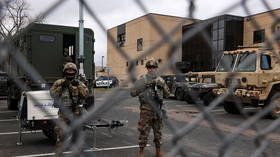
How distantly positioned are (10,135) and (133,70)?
672 centimetres

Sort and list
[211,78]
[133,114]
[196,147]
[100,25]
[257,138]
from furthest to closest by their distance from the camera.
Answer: [211,78] → [133,114] → [196,147] → [257,138] → [100,25]

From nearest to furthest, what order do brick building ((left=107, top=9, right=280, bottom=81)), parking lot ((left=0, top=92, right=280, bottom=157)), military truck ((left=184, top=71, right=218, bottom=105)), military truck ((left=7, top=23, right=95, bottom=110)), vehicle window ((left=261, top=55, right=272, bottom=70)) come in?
1. brick building ((left=107, top=9, right=280, bottom=81))
2. parking lot ((left=0, top=92, right=280, bottom=157))
3. military truck ((left=7, top=23, right=95, bottom=110))
4. vehicle window ((left=261, top=55, right=272, bottom=70))
5. military truck ((left=184, top=71, right=218, bottom=105))

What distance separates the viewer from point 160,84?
15.0 ft

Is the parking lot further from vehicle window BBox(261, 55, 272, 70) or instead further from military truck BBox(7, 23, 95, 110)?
vehicle window BBox(261, 55, 272, 70)

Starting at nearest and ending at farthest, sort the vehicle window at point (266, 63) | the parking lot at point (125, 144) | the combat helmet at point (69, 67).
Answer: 1. the combat helmet at point (69, 67)
2. the parking lot at point (125, 144)
3. the vehicle window at point (266, 63)

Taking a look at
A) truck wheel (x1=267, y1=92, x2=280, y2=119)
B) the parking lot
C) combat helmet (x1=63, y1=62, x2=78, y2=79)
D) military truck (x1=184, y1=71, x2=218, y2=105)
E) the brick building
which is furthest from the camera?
military truck (x1=184, y1=71, x2=218, y2=105)

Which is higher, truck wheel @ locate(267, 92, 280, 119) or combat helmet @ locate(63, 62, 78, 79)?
combat helmet @ locate(63, 62, 78, 79)

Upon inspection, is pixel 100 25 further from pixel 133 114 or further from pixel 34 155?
pixel 133 114

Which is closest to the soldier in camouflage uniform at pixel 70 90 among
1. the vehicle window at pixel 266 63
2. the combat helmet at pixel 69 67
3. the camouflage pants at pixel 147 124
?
the combat helmet at pixel 69 67

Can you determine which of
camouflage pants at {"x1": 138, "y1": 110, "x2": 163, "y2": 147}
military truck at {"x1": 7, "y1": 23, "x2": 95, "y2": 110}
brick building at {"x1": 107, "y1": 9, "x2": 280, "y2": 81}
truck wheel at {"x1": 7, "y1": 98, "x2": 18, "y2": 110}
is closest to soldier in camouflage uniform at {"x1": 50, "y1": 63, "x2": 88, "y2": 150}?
camouflage pants at {"x1": 138, "y1": 110, "x2": 163, "y2": 147}

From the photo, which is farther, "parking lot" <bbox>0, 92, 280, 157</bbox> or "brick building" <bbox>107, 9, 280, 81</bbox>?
"parking lot" <bbox>0, 92, 280, 157</bbox>

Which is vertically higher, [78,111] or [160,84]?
[160,84]

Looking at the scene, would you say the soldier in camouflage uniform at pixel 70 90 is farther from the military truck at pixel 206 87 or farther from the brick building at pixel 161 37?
the military truck at pixel 206 87

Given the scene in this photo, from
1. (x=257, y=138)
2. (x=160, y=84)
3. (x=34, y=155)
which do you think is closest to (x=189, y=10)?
(x=257, y=138)
